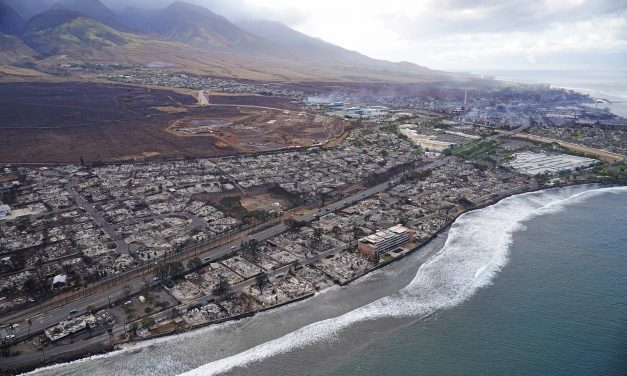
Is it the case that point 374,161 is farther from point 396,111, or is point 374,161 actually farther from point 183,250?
point 396,111

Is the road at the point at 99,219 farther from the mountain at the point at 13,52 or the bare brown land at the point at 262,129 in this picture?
the mountain at the point at 13,52

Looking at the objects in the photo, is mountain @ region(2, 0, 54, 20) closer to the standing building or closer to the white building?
the white building

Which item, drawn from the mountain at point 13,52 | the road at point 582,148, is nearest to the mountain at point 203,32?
the mountain at point 13,52

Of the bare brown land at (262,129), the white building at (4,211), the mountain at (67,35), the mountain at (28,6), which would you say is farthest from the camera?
the mountain at (28,6)

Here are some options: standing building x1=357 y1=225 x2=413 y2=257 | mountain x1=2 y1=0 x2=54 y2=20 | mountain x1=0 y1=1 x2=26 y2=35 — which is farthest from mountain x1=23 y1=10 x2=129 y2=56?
standing building x1=357 y1=225 x2=413 y2=257

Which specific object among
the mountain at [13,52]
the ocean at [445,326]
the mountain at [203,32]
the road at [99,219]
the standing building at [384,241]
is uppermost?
the mountain at [203,32]

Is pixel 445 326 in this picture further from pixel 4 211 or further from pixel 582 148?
pixel 582 148

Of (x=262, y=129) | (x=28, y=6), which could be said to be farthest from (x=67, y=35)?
(x=262, y=129)

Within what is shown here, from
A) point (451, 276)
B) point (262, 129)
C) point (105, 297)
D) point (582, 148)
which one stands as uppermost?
point (582, 148)
